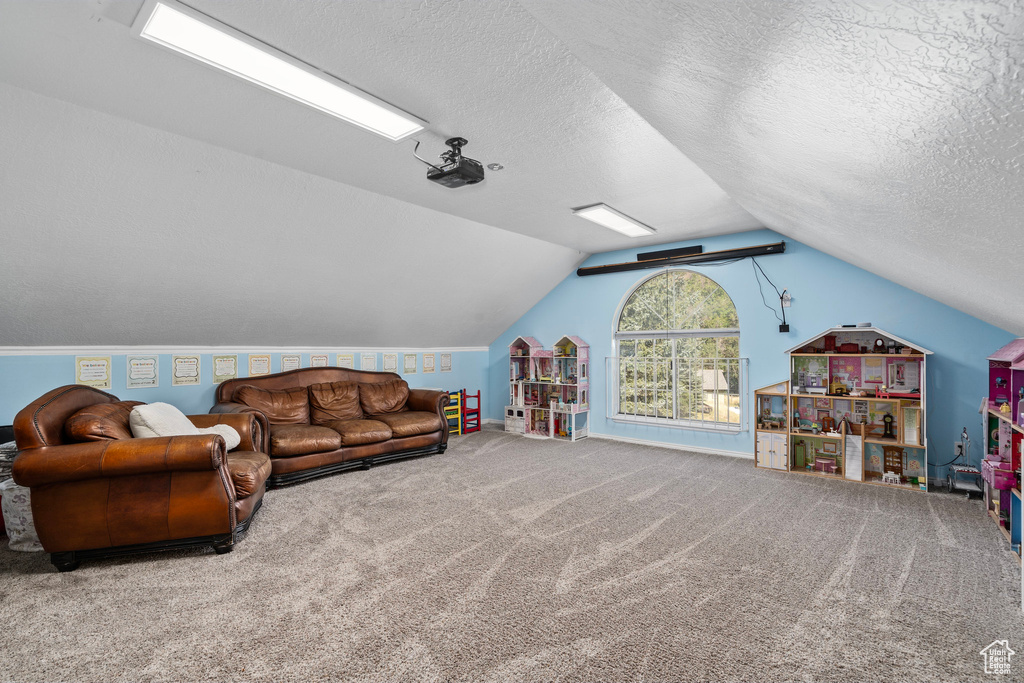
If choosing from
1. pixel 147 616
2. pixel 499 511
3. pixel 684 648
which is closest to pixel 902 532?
pixel 684 648

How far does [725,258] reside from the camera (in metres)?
5.75

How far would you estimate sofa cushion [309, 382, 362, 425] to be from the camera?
225 inches

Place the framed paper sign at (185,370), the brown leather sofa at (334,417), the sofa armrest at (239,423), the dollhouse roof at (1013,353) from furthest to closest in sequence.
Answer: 1. the framed paper sign at (185,370)
2. the brown leather sofa at (334,417)
3. the sofa armrest at (239,423)
4. the dollhouse roof at (1013,353)

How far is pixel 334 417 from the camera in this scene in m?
5.77

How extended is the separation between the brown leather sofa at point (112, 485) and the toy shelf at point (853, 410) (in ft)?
16.5

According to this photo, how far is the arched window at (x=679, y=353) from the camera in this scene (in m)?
5.85

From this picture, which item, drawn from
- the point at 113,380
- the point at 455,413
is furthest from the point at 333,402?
the point at 113,380

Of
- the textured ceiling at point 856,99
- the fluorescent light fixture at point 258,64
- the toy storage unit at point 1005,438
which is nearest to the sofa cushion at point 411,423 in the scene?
the fluorescent light fixture at point 258,64

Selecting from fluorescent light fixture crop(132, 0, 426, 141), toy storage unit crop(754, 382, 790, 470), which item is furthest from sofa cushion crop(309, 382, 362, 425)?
toy storage unit crop(754, 382, 790, 470)

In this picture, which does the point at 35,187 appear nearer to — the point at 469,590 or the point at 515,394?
the point at 469,590

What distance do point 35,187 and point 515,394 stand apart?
5562 mm

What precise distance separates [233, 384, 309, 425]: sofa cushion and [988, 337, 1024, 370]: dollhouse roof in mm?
6404

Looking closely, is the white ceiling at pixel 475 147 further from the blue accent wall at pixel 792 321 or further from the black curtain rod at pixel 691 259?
the blue accent wall at pixel 792 321

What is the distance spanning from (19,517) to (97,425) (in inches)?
31.4
